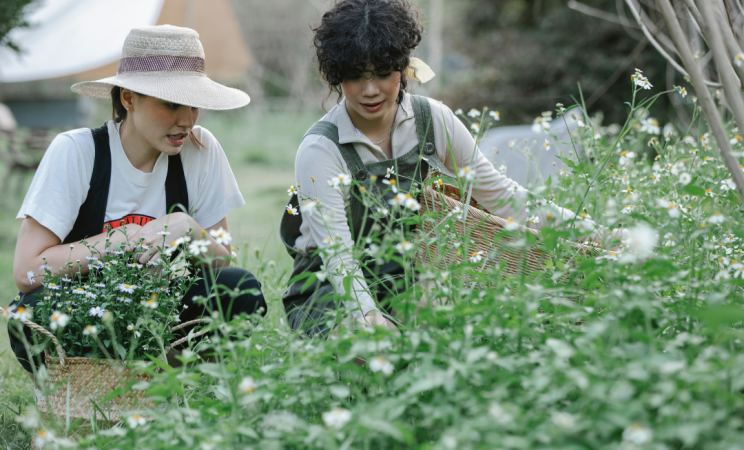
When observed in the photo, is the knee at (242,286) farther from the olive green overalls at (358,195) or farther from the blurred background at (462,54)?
the blurred background at (462,54)

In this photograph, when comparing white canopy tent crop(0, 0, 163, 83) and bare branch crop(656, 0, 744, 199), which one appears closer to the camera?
bare branch crop(656, 0, 744, 199)

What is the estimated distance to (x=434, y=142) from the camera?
7.03ft

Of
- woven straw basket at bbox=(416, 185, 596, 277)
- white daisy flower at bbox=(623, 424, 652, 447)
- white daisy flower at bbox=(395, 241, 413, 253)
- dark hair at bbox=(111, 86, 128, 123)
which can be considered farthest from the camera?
dark hair at bbox=(111, 86, 128, 123)

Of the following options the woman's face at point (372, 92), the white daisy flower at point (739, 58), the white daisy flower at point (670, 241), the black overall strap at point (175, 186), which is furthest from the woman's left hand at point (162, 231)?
the white daisy flower at point (739, 58)

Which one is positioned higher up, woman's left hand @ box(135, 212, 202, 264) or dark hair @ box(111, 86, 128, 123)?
dark hair @ box(111, 86, 128, 123)

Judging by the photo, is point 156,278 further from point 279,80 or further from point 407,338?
point 279,80

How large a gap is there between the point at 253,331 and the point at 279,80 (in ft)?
47.8

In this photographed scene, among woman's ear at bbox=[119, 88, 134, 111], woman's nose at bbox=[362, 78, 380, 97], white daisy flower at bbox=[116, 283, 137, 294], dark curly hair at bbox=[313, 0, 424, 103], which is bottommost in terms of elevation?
white daisy flower at bbox=[116, 283, 137, 294]

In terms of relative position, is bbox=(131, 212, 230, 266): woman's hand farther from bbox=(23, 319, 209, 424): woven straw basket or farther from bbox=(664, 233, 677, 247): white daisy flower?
bbox=(664, 233, 677, 247): white daisy flower

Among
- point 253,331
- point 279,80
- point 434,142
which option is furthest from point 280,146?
point 253,331

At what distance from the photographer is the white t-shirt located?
1.90 metres

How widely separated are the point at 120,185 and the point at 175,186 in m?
0.17

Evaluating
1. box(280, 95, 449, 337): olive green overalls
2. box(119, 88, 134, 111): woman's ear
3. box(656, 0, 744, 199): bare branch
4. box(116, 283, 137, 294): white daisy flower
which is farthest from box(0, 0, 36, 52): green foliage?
box(656, 0, 744, 199): bare branch

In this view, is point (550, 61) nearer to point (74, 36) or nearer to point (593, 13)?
point (593, 13)
